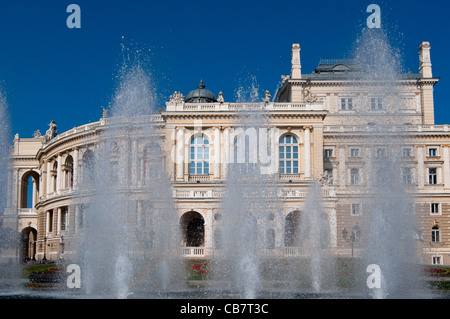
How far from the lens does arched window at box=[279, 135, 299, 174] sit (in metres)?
60.5

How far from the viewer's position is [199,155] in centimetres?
6116

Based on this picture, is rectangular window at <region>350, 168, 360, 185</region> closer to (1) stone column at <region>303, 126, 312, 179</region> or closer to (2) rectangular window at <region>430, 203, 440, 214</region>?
(2) rectangular window at <region>430, 203, 440, 214</region>

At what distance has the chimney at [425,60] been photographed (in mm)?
71688

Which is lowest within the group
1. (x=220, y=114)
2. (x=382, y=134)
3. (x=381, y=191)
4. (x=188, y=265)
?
(x=188, y=265)

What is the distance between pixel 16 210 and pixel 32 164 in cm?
730

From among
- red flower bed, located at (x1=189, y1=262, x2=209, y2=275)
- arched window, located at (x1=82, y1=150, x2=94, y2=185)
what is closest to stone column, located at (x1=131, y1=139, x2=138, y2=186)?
Result: arched window, located at (x1=82, y1=150, x2=94, y2=185)

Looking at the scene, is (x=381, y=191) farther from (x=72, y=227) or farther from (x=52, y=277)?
(x=72, y=227)

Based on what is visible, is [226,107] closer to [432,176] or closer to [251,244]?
[432,176]

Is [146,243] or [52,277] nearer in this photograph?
[52,277]

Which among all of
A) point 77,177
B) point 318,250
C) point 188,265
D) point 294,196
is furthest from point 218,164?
point 318,250

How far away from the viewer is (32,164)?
86.3 m

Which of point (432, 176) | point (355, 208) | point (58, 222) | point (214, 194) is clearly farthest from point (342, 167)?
point (58, 222)

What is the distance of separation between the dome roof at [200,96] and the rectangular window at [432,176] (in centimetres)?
2813

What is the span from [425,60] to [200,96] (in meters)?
29.0
